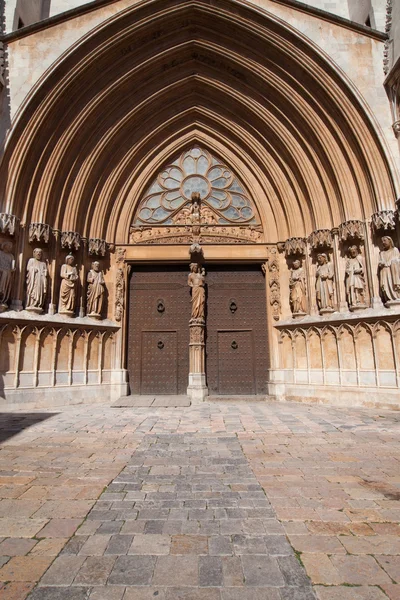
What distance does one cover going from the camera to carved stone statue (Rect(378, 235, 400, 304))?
8.00 meters

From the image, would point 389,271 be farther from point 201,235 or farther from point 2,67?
point 2,67

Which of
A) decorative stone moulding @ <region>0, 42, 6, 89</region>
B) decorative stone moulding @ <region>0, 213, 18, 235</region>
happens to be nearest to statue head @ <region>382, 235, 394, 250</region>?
decorative stone moulding @ <region>0, 213, 18, 235</region>

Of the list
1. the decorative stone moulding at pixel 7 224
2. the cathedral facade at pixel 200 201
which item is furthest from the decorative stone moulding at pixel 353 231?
the decorative stone moulding at pixel 7 224

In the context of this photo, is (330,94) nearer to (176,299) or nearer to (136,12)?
(136,12)

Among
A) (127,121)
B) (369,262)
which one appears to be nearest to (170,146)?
(127,121)

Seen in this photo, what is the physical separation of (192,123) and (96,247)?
5.13m

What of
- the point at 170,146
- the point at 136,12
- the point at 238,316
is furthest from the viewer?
the point at 170,146

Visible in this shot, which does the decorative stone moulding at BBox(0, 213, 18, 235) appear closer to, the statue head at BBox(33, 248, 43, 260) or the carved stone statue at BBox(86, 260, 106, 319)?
the statue head at BBox(33, 248, 43, 260)

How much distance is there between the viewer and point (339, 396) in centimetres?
850

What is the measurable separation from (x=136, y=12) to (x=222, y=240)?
6.22 metres

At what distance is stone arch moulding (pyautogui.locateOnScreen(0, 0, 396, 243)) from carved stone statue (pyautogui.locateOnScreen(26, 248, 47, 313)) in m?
1.01

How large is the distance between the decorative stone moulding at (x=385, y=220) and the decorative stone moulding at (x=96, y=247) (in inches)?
269

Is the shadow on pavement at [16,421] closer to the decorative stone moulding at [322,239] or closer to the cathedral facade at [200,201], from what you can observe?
the cathedral facade at [200,201]

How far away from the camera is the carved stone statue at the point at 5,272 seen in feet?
26.5
